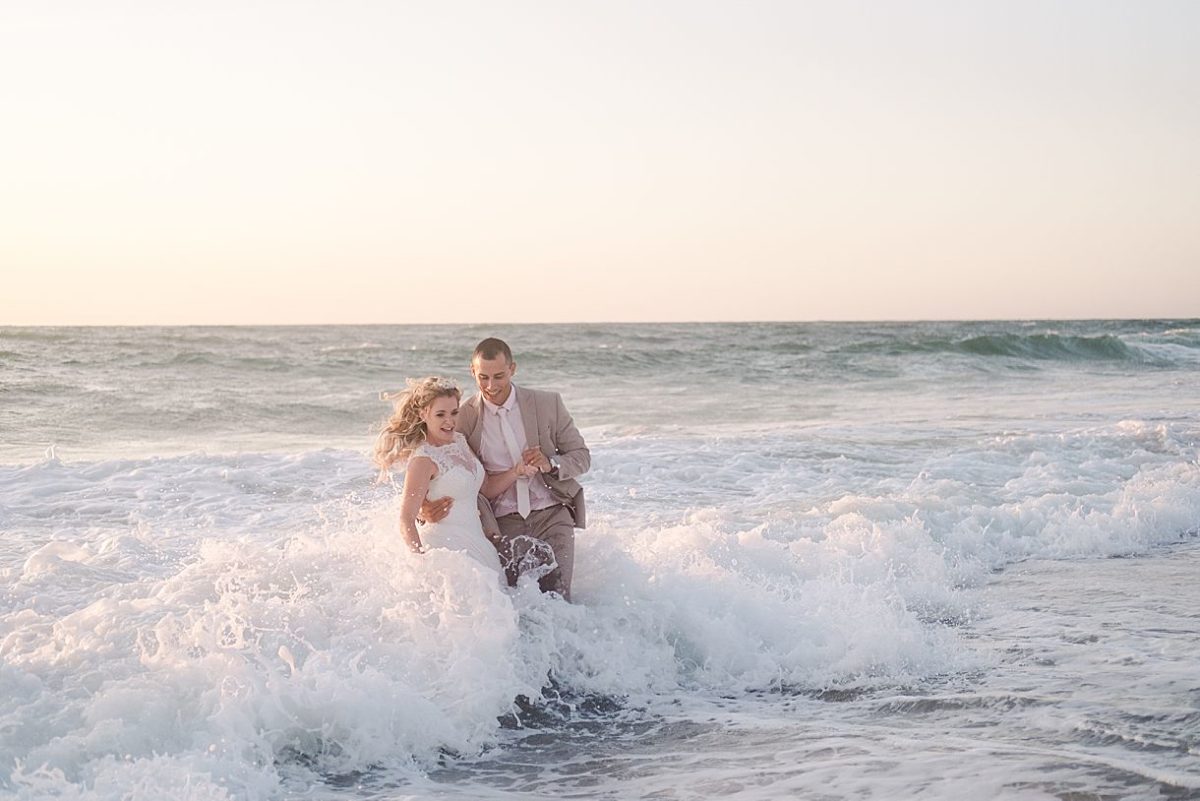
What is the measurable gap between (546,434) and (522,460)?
26 cm

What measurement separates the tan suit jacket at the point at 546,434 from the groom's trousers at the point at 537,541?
0.30ft

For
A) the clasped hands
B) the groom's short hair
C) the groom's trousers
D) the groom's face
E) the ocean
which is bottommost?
the ocean

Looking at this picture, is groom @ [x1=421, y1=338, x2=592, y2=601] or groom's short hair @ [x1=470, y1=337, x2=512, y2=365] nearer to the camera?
groom's short hair @ [x1=470, y1=337, x2=512, y2=365]

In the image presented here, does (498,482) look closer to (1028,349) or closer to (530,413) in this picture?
(530,413)

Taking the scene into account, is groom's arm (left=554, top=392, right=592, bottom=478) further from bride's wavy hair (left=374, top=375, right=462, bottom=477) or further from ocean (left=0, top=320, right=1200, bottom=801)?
ocean (left=0, top=320, right=1200, bottom=801)

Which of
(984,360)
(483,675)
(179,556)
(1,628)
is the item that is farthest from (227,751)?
(984,360)

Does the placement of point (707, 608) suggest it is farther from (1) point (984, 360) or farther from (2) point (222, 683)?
(1) point (984, 360)

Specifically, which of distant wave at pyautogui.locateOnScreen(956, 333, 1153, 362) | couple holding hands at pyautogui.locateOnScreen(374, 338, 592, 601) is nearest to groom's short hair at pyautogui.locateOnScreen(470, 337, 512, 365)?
couple holding hands at pyautogui.locateOnScreen(374, 338, 592, 601)

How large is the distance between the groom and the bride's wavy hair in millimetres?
232

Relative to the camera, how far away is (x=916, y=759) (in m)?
4.98

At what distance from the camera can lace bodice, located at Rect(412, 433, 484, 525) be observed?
6137 millimetres

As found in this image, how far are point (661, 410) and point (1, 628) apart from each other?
1617 cm

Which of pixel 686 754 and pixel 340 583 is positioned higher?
pixel 340 583

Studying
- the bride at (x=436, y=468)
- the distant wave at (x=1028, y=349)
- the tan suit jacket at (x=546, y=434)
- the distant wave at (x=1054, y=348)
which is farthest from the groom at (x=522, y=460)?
the distant wave at (x=1054, y=348)
